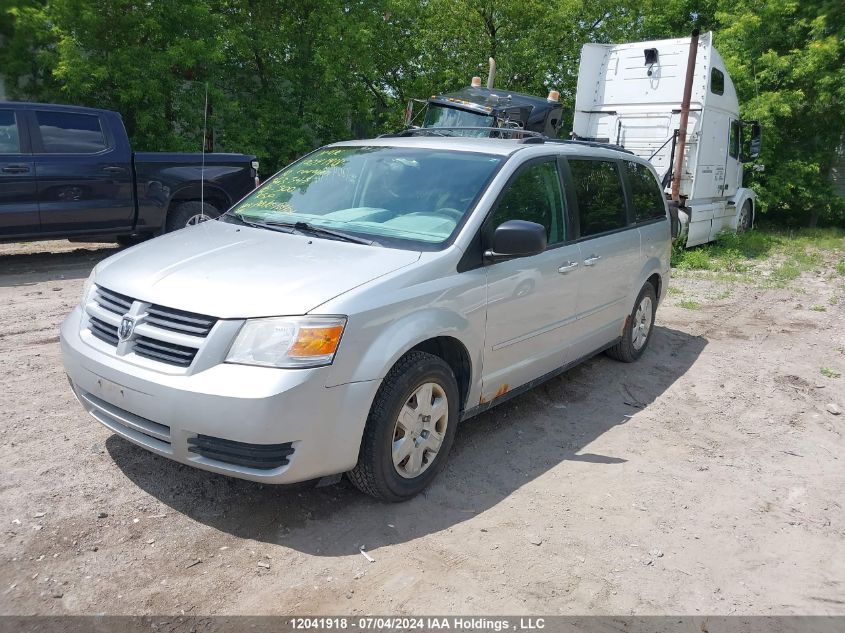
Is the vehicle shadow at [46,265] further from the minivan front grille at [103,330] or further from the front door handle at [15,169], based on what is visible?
the minivan front grille at [103,330]

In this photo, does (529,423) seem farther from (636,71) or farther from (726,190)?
(726,190)

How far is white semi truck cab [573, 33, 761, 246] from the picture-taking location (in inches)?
455

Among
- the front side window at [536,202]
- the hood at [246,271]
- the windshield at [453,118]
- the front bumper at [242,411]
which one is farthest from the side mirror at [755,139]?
the front bumper at [242,411]

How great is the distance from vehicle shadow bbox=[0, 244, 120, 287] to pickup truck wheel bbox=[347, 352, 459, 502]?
6.11 m

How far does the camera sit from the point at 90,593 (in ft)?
9.50

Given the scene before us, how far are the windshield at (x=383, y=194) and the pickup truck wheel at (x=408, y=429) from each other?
0.71 metres

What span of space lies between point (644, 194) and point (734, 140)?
832cm

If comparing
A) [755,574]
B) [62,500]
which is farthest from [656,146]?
[62,500]

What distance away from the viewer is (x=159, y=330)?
3256 mm

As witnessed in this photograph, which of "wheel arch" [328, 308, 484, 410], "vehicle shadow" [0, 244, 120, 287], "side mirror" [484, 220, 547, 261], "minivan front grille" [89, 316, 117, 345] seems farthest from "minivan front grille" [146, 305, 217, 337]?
Result: "vehicle shadow" [0, 244, 120, 287]

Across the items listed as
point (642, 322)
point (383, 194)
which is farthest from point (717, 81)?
point (383, 194)

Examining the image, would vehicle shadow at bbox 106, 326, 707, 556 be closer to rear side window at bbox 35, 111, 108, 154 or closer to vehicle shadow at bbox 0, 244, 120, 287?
vehicle shadow at bbox 0, 244, 120, 287

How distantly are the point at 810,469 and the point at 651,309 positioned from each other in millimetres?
2295

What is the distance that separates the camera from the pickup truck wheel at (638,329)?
20.1 feet
